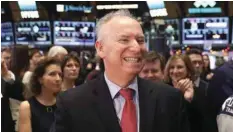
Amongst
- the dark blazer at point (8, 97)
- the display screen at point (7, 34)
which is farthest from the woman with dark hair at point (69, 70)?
the display screen at point (7, 34)

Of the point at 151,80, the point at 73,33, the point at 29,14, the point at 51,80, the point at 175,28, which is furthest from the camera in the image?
the point at 29,14

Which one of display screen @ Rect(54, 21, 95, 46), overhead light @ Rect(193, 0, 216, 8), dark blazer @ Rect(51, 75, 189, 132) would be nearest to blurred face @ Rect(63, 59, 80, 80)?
dark blazer @ Rect(51, 75, 189, 132)

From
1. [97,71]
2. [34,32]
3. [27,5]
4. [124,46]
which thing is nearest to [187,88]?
[124,46]

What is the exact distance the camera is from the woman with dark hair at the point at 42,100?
12.5 ft

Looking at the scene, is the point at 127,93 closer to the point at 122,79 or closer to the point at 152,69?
the point at 122,79

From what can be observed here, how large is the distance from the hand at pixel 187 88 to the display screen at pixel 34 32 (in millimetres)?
10889

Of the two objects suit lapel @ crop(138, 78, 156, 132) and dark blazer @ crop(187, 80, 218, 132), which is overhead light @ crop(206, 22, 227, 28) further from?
suit lapel @ crop(138, 78, 156, 132)

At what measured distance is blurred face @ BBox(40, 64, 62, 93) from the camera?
13.8 feet

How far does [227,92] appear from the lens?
10.8 feet

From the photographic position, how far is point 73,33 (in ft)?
46.7

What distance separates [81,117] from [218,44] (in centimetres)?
1157

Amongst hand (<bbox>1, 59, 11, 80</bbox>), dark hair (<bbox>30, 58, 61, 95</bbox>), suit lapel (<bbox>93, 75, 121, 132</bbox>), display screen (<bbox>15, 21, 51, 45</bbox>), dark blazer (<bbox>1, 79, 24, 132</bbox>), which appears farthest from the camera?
display screen (<bbox>15, 21, 51, 45</bbox>)

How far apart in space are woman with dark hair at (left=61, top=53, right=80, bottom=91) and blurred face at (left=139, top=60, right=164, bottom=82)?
1.23 meters

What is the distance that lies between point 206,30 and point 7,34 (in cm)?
648
